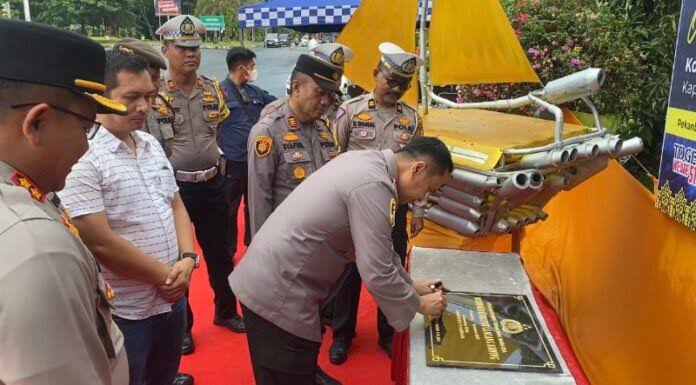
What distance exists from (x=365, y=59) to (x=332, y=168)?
7.06 ft

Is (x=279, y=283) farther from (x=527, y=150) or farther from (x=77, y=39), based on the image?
(x=527, y=150)

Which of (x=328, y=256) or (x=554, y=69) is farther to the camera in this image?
(x=554, y=69)

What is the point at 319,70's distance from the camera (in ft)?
7.68

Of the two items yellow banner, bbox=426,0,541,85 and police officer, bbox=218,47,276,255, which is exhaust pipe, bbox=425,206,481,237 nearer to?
yellow banner, bbox=426,0,541,85

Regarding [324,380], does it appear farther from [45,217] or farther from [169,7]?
[169,7]

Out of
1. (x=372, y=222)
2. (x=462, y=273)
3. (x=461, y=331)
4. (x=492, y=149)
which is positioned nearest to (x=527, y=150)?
(x=492, y=149)

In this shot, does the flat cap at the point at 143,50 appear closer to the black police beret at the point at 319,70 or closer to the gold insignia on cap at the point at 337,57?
the black police beret at the point at 319,70

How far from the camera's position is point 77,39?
0.94m

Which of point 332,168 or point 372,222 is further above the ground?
point 332,168

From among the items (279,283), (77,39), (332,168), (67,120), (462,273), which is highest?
(77,39)

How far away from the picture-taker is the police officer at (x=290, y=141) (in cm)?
239

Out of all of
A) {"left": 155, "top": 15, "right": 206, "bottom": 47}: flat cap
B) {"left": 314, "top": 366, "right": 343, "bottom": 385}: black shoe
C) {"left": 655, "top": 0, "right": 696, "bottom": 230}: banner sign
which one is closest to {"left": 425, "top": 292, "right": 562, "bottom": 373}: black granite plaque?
{"left": 655, "top": 0, "right": 696, "bottom": 230}: banner sign

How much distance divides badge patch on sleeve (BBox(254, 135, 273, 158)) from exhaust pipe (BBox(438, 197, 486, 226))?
0.88 metres

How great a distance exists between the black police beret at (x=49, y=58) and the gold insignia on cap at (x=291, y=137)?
4.95 feet
